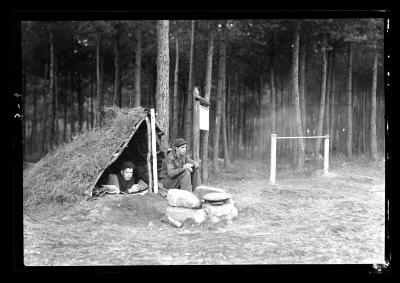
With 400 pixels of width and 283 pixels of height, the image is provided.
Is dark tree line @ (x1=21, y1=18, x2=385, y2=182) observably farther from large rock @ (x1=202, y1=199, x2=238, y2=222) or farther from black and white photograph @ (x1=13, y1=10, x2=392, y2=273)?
large rock @ (x1=202, y1=199, x2=238, y2=222)

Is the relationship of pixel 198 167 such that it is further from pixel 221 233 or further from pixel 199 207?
pixel 221 233

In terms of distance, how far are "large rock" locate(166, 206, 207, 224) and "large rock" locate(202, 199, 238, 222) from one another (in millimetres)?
123

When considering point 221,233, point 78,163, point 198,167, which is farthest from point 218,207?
point 78,163

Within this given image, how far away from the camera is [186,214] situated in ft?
19.3

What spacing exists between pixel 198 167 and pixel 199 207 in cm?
137

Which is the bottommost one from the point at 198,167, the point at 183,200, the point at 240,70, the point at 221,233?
the point at 221,233

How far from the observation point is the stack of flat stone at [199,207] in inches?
232

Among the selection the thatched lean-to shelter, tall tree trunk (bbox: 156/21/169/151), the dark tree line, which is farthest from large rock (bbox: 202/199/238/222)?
the dark tree line

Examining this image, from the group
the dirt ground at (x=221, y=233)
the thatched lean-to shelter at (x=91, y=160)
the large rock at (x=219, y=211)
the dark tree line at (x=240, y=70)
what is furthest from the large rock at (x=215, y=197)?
the dark tree line at (x=240, y=70)

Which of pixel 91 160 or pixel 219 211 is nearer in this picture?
pixel 219 211

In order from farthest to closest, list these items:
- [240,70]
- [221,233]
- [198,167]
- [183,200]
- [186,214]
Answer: [240,70], [198,167], [183,200], [186,214], [221,233]

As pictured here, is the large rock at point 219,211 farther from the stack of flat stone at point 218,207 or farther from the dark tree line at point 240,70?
the dark tree line at point 240,70

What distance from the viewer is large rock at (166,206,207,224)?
585cm

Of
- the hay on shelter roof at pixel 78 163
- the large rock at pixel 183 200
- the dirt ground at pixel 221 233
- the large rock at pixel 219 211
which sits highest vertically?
the hay on shelter roof at pixel 78 163
